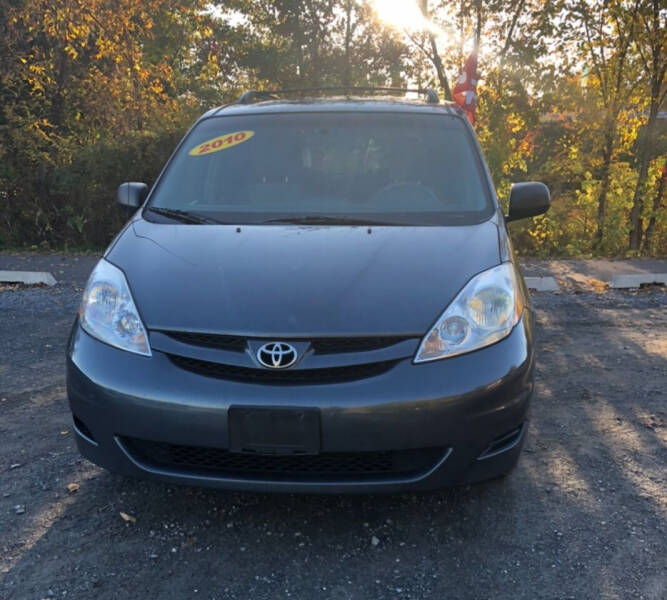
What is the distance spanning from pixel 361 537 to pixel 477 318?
92 centimetres

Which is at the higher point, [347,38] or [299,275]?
[347,38]

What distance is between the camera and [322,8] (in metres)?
22.0

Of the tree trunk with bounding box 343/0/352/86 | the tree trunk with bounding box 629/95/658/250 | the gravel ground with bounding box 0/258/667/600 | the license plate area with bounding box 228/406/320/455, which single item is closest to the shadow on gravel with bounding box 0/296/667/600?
the gravel ground with bounding box 0/258/667/600

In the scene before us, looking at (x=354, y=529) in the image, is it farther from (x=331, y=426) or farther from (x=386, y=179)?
(x=386, y=179)

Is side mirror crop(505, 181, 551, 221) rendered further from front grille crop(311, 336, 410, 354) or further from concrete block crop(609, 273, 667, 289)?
concrete block crop(609, 273, 667, 289)

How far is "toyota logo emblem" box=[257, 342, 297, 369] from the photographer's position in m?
2.23

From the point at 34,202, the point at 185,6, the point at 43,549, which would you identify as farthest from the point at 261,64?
the point at 43,549

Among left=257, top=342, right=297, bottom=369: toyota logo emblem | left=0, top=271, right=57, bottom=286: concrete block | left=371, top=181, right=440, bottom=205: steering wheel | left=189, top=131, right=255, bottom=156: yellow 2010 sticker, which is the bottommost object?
left=0, top=271, right=57, bottom=286: concrete block

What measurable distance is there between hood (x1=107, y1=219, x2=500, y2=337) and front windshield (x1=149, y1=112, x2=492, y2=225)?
22 centimetres

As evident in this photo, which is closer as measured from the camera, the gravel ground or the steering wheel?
the gravel ground

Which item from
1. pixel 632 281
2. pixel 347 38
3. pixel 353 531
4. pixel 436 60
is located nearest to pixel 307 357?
pixel 353 531

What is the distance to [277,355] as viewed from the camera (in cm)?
224

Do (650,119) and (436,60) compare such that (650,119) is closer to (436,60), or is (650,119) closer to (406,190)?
(436,60)

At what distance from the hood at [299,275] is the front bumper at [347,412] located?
189mm
